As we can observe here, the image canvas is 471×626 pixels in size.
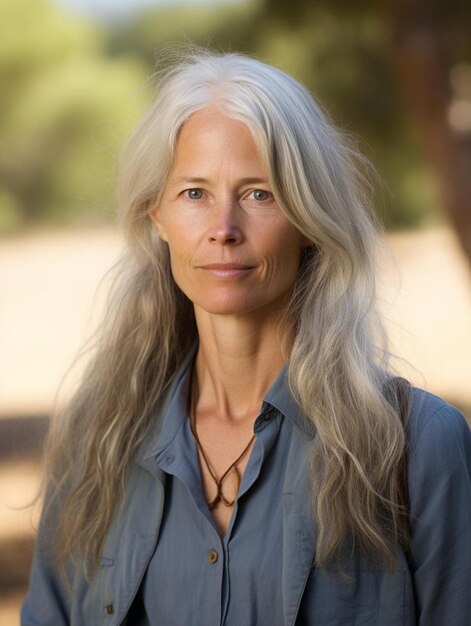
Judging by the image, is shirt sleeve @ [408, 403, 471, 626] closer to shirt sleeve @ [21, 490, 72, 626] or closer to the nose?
the nose

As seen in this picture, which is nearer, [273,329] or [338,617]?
[338,617]

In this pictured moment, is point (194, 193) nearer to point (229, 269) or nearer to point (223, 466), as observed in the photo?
point (229, 269)

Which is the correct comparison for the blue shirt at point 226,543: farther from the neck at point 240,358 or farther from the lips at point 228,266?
the lips at point 228,266

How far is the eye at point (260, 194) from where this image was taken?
2135 mm

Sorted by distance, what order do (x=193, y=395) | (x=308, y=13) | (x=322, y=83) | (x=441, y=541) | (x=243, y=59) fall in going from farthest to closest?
(x=322, y=83) < (x=308, y=13) < (x=193, y=395) < (x=243, y=59) < (x=441, y=541)

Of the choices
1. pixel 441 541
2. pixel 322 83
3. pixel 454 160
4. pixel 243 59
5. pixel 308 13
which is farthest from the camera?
pixel 322 83

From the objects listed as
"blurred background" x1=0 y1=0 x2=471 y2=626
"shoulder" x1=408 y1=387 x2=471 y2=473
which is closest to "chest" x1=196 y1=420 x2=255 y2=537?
"shoulder" x1=408 y1=387 x2=471 y2=473

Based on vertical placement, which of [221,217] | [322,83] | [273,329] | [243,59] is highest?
[322,83]

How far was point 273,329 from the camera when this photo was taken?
2.29 metres

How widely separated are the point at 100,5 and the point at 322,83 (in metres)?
4.37

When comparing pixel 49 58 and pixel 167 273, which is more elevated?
pixel 49 58

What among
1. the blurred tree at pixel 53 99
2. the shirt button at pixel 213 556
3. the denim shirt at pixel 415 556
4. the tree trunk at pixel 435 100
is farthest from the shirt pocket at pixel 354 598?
the blurred tree at pixel 53 99

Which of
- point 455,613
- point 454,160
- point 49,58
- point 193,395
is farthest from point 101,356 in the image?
point 49,58

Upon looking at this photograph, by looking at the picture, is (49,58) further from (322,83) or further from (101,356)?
(101,356)
